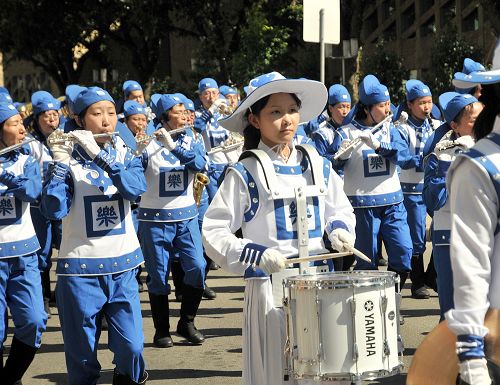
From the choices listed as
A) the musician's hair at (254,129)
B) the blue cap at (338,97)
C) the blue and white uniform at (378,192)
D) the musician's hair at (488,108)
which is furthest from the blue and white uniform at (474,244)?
the blue cap at (338,97)

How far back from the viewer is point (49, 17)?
133 ft

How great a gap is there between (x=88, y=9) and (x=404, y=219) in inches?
1235

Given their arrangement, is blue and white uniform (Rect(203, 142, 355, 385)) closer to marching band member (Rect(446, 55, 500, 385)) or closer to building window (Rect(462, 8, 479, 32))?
marching band member (Rect(446, 55, 500, 385))

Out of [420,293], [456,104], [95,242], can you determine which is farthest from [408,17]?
[95,242]

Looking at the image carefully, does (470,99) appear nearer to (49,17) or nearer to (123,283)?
(123,283)

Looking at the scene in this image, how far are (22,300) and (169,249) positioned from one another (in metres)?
2.33

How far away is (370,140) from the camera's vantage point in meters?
10.1

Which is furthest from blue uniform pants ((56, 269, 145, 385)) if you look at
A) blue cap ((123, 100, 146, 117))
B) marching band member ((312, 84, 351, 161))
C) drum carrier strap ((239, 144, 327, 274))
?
marching band member ((312, 84, 351, 161))

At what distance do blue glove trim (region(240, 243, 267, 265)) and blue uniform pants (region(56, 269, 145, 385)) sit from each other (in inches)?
62.9

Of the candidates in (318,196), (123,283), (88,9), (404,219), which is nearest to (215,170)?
(404,219)

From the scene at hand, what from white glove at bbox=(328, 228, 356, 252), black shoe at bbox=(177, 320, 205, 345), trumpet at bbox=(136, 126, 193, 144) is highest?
trumpet at bbox=(136, 126, 193, 144)

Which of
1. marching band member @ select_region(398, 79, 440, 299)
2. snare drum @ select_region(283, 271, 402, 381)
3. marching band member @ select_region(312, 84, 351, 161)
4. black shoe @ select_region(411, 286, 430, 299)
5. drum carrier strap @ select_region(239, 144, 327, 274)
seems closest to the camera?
snare drum @ select_region(283, 271, 402, 381)

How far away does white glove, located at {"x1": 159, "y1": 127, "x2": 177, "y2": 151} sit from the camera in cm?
951

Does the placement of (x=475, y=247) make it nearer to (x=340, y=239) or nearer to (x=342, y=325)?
(x=342, y=325)
